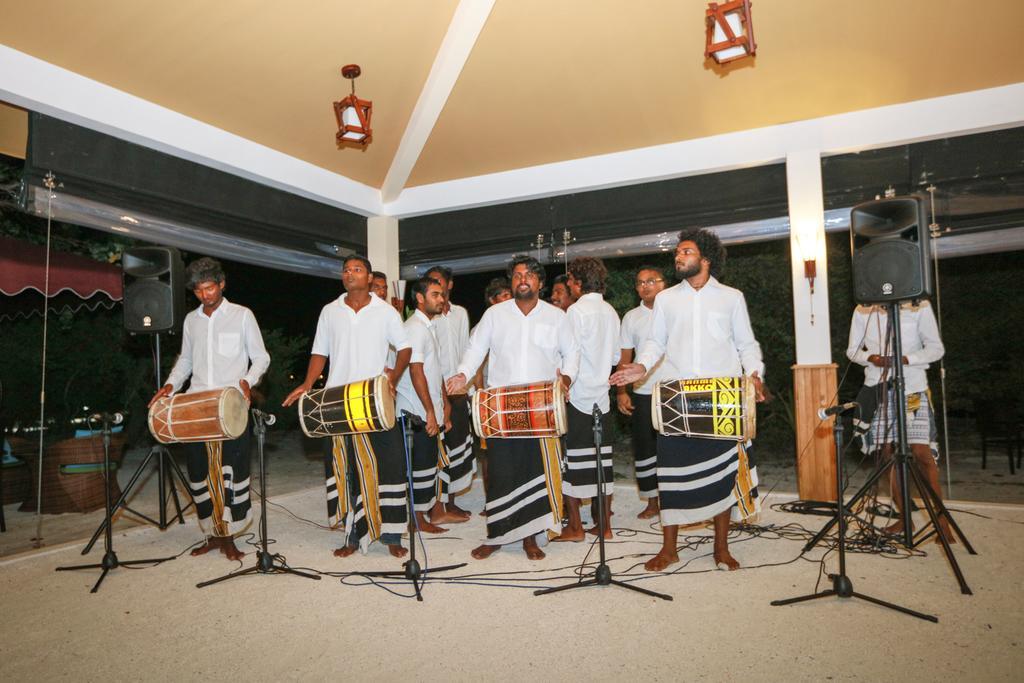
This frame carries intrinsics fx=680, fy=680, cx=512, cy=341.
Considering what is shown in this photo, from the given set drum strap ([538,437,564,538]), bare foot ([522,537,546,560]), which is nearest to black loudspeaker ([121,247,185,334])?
drum strap ([538,437,564,538])

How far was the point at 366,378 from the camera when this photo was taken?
4.21 metres

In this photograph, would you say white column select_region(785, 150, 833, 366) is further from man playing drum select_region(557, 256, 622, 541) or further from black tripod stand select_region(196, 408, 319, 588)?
black tripod stand select_region(196, 408, 319, 588)

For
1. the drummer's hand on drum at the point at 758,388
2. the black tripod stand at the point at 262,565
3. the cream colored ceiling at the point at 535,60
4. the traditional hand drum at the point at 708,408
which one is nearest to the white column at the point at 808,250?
the cream colored ceiling at the point at 535,60

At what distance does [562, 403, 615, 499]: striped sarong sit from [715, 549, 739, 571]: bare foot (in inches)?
37.8

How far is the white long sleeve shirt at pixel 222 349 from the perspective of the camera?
4.38m

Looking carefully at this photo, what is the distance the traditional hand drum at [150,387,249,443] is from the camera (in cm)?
400

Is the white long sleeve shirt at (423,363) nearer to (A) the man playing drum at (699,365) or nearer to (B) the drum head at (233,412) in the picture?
(B) the drum head at (233,412)

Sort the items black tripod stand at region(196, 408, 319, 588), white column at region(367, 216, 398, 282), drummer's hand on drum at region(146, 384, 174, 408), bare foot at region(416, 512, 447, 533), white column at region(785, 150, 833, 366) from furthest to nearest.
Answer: white column at region(367, 216, 398, 282) → white column at region(785, 150, 833, 366) → bare foot at region(416, 512, 447, 533) → drummer's hand on drum at region(146, 384, 174, 408) → black tripod stand at region(196, 408, 319, 588)

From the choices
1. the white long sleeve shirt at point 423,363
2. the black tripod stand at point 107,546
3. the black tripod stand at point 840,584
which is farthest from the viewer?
the white long sleeve shirt at point 423,363

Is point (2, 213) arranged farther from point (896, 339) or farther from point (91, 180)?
point (896, 339)

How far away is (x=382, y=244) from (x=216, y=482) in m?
3.96

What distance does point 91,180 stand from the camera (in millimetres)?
5078

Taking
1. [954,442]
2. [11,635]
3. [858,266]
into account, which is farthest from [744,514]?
[954,442]

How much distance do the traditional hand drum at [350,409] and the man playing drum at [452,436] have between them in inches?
60.3
